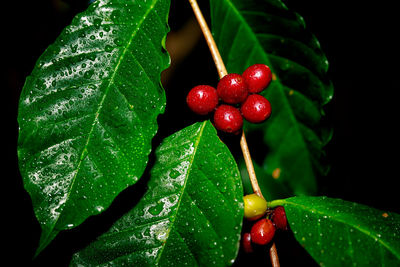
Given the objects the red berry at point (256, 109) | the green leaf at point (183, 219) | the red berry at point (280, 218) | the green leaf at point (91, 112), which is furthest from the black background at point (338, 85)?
the green leaf at point (91, 112)

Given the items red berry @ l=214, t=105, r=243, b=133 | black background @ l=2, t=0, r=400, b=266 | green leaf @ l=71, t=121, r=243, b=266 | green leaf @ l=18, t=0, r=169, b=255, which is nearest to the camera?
green leaf @ l=18, t=0, r=169, b=255

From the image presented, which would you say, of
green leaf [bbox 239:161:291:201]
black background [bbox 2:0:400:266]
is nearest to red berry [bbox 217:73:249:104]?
black background [bbox 2:0:400:266]

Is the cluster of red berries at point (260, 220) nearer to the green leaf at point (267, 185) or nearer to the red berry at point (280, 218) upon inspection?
the red berry at point (280, 218)

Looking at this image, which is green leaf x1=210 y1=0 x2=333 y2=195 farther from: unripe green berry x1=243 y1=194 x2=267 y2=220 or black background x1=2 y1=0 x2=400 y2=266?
unripe green berry x1=243 y1=194 x2=267 y2=220

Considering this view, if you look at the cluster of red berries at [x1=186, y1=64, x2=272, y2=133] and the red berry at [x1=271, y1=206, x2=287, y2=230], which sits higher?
the cluster of red berries at [x1=186, y1=64, x2=272, y2=133]

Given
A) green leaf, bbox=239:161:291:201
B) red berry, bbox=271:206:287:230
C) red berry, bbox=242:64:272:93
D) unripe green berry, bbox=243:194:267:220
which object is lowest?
green leaf, bbox=239:161:291:201

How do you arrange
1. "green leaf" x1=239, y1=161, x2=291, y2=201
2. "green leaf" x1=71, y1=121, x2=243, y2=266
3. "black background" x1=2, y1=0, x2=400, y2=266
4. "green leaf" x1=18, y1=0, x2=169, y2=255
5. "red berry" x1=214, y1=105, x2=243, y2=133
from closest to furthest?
"green leaf" x1=18, y1=0, x2=169, y2=255
"green leaf" x1=71, y1=121, x2=243, y2=266
"red berry" x1=214, y1=105, x2=243, y2=133
"green leaf" x1=239, y1=161, x2=291, y2=201
"black background" x1=2, y1=0, x2=400, y2=266

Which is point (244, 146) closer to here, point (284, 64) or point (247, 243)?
point (247, 243)

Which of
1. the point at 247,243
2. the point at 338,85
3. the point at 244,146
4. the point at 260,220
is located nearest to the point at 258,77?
the point at 244,146

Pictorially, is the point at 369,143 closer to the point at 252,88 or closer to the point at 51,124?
the point at 252,88
